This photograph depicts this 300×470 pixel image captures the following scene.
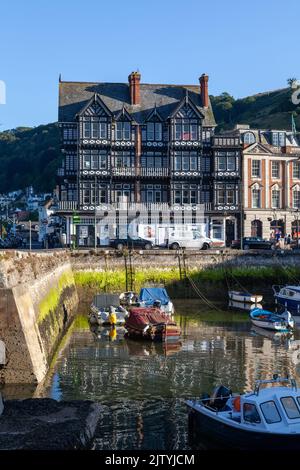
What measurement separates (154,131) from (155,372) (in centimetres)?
5339

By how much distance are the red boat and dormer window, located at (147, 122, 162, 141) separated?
134 ft

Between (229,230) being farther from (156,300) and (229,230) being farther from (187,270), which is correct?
(156,300)

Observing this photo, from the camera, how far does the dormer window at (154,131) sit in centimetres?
7988

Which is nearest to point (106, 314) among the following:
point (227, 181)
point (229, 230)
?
point (229, 230)

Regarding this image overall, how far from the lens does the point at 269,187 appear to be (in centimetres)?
8231

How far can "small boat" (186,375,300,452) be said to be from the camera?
1806 centimetres

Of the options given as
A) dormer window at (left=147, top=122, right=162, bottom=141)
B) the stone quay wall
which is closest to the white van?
the stone quay wall

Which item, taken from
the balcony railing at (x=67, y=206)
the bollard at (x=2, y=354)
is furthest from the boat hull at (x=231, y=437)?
the balcony railing at (x=67, y=206)

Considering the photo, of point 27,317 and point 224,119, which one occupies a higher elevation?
point 224,119

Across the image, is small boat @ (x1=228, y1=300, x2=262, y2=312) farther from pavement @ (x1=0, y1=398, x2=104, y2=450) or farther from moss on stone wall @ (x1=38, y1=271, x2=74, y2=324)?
pavement @ (x1=0, y1=398, x2=104, y2=450)

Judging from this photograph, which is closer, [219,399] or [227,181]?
[219,399]

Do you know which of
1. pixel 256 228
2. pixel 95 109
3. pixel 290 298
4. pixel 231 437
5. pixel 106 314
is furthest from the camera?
pixel 256 228

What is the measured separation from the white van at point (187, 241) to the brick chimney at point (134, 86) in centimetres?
2081
